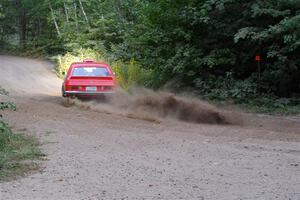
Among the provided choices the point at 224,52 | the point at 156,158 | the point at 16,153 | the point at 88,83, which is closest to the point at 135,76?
the point at 224,52

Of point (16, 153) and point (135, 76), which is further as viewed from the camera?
point (135, 76)

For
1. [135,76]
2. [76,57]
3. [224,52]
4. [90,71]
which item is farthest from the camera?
[76,57]

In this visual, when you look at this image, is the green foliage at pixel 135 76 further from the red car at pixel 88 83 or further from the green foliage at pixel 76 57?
the green foliage at pixel 76 57

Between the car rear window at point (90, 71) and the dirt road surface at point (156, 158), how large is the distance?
2697mm

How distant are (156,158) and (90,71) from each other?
10.2 metres

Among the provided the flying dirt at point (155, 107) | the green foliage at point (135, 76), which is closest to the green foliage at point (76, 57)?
the green foliage at point (135, 76)

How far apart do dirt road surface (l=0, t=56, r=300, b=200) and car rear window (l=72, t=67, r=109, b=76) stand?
2697mm

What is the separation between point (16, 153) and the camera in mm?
10148

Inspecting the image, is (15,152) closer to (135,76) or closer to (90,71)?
(90,71)

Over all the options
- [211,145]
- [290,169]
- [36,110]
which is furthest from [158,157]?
[36,110]

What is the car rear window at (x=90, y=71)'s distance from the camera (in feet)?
63.4

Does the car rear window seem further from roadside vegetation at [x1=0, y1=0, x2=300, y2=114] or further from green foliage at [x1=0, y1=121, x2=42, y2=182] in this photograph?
green foliage at [x1=0, y1=121, x2=42, y2=182]

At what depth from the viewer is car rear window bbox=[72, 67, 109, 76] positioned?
1931 centimetres

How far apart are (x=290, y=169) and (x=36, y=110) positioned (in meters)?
10.8
